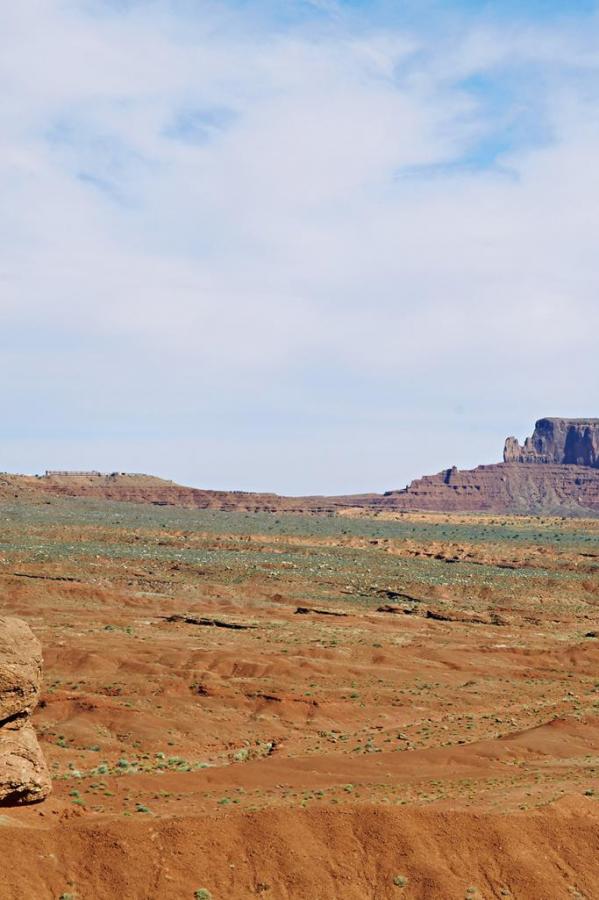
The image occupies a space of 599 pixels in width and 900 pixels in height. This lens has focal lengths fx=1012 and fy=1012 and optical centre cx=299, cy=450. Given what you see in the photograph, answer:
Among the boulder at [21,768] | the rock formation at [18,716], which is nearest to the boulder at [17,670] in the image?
the rock formation at [18,716]

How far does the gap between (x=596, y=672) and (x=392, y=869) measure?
25760 mm

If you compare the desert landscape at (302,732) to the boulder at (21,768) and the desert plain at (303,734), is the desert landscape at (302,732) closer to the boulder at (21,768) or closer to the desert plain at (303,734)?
the desert plain at (303,734)

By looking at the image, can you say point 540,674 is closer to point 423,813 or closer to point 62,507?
point 423,813

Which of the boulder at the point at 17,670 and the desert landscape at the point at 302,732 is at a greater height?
the boulder at the point at 17,670

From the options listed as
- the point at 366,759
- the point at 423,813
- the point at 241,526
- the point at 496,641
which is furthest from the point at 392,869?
the point at 241,526

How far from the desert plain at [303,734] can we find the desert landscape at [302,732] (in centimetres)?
5

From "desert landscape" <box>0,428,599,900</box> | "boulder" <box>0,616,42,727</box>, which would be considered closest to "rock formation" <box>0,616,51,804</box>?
"boulder" <box>0,616,42,727</box>

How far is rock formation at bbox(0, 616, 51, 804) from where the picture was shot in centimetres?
1538

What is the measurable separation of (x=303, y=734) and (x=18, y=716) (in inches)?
504

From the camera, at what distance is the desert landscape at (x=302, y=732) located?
15336 mm

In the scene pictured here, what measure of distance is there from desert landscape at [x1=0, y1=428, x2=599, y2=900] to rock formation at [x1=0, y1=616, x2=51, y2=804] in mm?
358

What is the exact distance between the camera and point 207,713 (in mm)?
28375

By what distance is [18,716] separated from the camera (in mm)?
15836

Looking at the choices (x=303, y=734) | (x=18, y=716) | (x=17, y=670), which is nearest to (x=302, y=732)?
(x=303, y=734)
